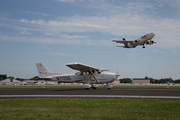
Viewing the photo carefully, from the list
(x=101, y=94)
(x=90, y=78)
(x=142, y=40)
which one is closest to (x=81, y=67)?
(x=90, y=78)

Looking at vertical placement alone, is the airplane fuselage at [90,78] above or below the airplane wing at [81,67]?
below

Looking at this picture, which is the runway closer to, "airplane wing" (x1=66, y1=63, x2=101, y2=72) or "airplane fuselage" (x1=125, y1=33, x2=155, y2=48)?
"airplane wing" (x1=66, y1=63, x2=101, y2=72)

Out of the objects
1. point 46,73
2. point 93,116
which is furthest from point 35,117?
point 46,73

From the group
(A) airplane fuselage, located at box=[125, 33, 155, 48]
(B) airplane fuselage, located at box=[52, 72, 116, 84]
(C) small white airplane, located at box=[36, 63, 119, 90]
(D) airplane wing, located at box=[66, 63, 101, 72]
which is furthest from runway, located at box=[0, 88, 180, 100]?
(A) airplane fuselage, located at box=[125, 33, 155, 48]

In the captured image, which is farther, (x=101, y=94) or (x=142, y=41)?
(x=142, y=41)

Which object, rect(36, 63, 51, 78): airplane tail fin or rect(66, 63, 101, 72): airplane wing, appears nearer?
rect(66, 63, 101, 72): airplane wing

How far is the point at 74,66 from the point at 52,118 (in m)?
20.0

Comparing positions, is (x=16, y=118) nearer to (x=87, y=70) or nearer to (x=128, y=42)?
(x=87, y=70)

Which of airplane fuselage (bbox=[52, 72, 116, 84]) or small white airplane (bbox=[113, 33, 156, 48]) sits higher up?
small white airplane (bbox=[113, 33, 156, 48])

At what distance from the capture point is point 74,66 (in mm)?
26594

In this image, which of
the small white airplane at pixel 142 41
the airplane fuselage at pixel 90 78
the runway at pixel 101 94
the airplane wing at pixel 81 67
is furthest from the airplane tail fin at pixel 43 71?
the small white airplane at pixel 142 41

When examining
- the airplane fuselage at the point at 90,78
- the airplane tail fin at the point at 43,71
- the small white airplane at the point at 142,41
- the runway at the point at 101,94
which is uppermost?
the small white airplane at the point at 142,41

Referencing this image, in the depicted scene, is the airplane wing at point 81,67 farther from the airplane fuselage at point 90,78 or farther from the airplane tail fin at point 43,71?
the airplane tail fin at point 43,71

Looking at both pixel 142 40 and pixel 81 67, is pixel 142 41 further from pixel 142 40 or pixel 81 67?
pixel 81 67
